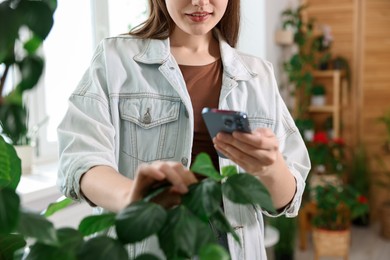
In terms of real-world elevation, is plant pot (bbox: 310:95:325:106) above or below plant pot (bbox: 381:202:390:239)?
above

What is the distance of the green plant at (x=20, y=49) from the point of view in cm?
39

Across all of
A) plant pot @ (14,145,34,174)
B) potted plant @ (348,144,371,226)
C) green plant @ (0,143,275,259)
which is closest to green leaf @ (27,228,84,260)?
green plant @ (0,143,275,259)

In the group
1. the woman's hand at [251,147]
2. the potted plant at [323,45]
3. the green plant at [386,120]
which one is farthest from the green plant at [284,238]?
the woman's hand at [251,147]

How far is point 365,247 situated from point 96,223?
3505 millimetres

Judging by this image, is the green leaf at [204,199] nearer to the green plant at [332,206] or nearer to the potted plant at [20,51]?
the potted plant at [20,51]

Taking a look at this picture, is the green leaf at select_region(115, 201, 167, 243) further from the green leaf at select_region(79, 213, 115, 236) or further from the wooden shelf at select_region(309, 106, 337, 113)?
the wooden shelf at select_region(309, 106, 337, 113)

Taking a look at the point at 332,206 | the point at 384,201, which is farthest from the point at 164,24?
the point at 384,201

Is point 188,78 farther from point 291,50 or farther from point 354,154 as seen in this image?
point 354,154

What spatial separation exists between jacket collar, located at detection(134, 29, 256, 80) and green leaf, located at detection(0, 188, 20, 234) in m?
0.66

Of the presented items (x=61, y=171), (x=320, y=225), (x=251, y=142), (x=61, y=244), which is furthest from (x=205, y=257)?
(x=320, y=225)

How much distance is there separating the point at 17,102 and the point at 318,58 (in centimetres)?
400

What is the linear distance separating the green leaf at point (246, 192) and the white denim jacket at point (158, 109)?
41 cm

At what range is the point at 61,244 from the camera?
0.49 meters

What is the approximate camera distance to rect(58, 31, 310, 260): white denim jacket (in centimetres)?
98
